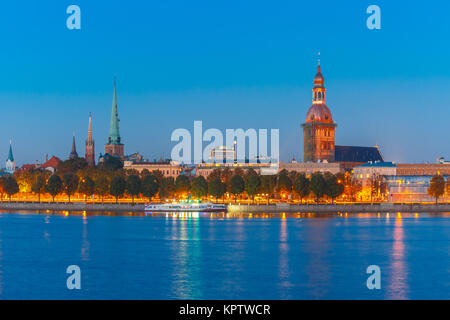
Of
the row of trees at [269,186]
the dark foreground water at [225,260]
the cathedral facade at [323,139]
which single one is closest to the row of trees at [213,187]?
the row of trees at [269,186]

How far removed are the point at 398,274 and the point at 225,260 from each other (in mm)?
10796

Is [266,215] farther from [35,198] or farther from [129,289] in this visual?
[129,289]

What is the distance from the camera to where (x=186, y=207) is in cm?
10169

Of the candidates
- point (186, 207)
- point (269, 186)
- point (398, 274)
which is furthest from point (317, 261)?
point (269, 186)

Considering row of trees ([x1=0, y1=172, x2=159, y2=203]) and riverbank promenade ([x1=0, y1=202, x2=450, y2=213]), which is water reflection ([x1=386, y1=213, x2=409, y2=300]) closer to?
riverbank promenade ([x1=0, y1=202, x2=450, y2=213])

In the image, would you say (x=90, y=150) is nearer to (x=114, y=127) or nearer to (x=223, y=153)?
(x=114, y=127)

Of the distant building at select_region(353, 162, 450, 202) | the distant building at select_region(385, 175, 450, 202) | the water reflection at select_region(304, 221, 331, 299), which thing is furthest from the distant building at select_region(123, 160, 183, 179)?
the water reflection at select_region(304, 221, 331, 299)

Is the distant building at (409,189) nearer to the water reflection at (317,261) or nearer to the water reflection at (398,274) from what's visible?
the water reflection at (317,261)

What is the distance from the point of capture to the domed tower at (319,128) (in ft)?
511

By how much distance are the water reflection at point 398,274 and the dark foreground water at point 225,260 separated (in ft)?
0.16

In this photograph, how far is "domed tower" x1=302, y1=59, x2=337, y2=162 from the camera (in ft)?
511

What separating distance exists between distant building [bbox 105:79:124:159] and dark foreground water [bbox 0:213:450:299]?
4577 inches

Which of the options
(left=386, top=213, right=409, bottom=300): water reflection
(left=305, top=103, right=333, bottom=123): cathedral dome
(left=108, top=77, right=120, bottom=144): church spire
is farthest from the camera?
(left=108, top=77, right=120, bottom=144): church spire
